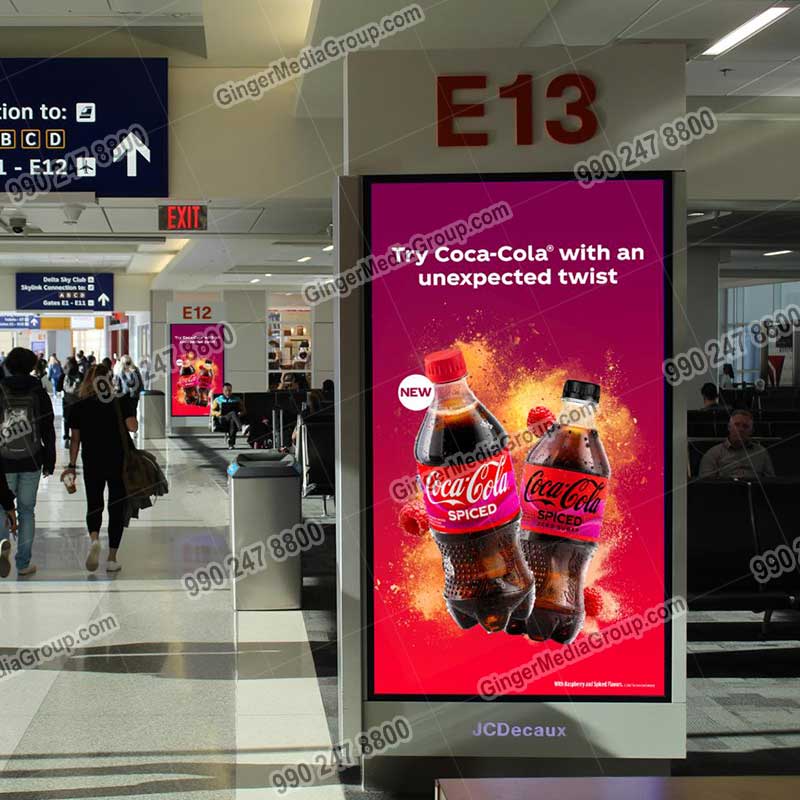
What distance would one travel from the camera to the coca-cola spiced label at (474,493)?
4133mm

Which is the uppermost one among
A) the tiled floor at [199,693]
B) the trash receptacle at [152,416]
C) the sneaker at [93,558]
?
the trash receptacle at [152,416]

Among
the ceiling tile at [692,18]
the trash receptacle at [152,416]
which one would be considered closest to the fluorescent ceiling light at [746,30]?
the ceiling tile at [692,18]

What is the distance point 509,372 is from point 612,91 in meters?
1.16

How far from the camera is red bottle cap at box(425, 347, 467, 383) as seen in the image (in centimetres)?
421

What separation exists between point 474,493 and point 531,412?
1.36 feet

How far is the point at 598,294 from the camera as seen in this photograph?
4246 mm

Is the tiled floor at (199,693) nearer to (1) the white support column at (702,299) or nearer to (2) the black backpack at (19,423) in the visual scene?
(2) the black backpack at (19,423)

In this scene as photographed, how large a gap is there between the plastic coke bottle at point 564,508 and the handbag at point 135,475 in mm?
5175

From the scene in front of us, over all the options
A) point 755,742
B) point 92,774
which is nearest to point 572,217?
point 755,742

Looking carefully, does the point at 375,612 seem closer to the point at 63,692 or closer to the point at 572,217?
the point at 572,217

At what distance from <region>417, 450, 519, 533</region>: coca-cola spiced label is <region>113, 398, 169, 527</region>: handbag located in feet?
16.6

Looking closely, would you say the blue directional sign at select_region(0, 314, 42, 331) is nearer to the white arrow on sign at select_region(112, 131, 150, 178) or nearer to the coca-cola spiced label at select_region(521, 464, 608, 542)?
the white arrow on sign at select_region(112, 131, 150, 178)

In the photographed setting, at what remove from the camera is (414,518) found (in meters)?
4.30

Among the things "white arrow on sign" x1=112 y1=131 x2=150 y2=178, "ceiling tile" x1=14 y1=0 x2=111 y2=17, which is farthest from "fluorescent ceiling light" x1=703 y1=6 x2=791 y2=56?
"ceiling tile" x1=14 y1=0 x2=111 y2=17
